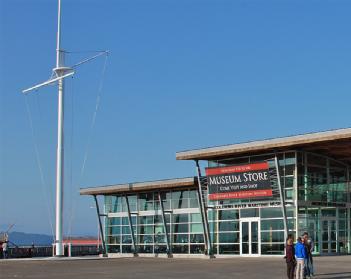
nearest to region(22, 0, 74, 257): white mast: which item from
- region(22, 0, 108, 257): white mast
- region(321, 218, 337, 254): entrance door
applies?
region(22, 0, 108, 257): white mast

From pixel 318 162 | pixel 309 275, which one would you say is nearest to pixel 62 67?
pixel 318 162

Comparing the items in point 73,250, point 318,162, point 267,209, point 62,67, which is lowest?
point 73,250

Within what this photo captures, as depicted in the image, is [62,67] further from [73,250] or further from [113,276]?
[113,276]

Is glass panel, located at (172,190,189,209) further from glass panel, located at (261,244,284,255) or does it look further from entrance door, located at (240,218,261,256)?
glass panel, located at (261,244,284,255)

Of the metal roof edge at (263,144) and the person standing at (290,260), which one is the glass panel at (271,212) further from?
the person standing at (290,260)

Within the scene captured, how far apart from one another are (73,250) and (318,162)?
23.8m

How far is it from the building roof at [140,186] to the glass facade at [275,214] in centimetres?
97

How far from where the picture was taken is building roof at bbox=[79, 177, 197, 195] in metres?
40.1

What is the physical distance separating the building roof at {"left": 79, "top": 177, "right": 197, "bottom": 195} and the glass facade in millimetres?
968

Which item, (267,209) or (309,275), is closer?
(309,275)

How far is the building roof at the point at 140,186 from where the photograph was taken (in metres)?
40.1

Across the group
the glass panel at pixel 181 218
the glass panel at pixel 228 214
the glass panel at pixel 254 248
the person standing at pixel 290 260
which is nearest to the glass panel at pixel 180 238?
the glass panel at pixel 181 218

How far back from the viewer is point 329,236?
118 ft

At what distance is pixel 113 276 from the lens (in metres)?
22.5
